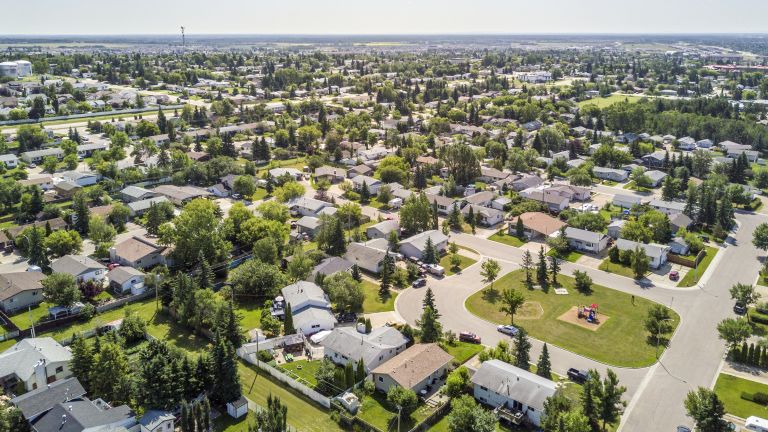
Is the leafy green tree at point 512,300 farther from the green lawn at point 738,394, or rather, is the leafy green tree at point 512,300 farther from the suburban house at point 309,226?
the suburban house at point 309,226

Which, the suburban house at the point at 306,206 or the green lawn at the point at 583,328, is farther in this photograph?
the suburban house at the point at 306,206

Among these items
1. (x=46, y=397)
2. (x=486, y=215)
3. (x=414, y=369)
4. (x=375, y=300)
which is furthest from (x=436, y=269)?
(x=46, y=397)

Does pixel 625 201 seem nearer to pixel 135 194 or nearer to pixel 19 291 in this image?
pixel 135 194

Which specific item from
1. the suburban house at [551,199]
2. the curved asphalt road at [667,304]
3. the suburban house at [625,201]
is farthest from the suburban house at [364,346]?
the suburban house at [625,201]

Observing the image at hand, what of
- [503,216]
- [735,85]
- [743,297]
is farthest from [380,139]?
[735,85]

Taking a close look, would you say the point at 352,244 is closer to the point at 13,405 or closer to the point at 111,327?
the point at 111,327

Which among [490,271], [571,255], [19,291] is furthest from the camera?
[571,255]
